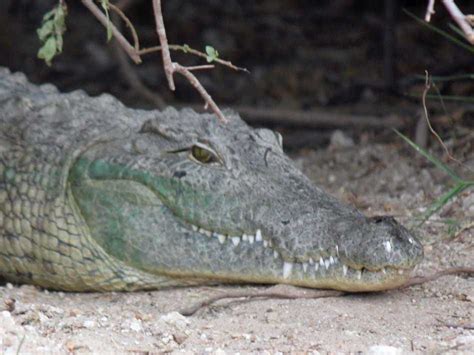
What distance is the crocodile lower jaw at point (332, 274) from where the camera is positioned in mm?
3467

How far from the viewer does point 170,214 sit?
155 inches

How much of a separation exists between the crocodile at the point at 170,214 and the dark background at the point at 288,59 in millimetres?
2426

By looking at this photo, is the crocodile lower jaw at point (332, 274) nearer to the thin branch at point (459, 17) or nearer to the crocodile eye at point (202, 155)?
the crocodile eye at point (202, 155)

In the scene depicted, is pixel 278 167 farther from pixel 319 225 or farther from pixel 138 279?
pixel 138 279

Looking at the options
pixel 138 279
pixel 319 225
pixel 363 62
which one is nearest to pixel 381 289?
pixel 319 225

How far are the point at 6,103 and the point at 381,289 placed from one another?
2039mm

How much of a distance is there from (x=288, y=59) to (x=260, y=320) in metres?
5.12

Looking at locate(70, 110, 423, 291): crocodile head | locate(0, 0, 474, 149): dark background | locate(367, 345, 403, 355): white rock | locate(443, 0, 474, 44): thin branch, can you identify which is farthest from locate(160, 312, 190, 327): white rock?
locate(0, 0, 474, 149): dark background

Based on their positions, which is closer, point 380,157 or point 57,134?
point 57,134

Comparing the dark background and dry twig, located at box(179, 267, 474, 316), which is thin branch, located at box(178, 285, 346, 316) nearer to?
dry twig, located at box(179, 267, 474, 316)

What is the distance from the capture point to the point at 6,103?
4609mm

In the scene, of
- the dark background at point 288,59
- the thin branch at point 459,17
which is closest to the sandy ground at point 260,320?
the thin branch at point 459,17

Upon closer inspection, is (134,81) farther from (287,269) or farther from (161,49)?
(161,49)

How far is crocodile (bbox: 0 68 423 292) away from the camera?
141 inches
